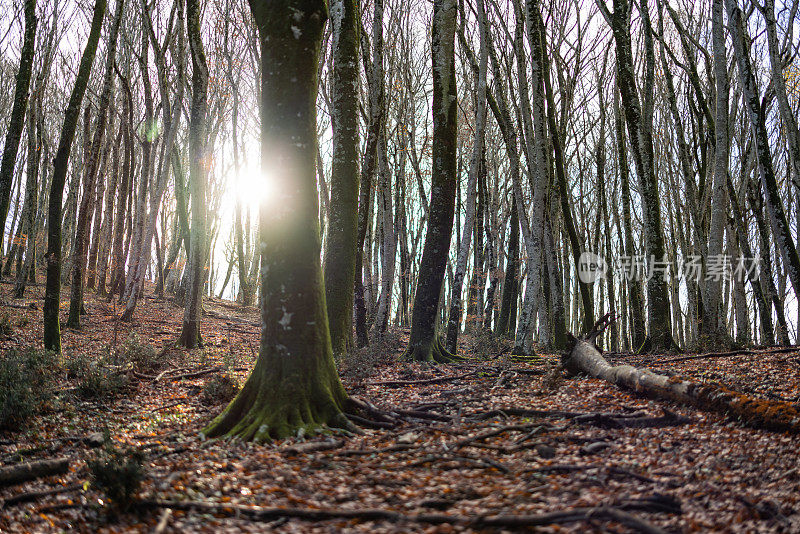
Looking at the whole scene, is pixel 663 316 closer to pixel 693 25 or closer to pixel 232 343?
pixel 232 343

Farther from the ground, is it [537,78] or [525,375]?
[537,78]

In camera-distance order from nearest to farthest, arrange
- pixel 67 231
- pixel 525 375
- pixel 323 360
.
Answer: pixel 323 360
pixel 525 375
pixel 67 231

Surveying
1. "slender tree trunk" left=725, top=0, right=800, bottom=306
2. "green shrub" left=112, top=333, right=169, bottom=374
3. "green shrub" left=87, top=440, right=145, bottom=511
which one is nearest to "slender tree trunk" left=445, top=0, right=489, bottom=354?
"slender tree trunk" left=725, top=0, right=800, bottom=306

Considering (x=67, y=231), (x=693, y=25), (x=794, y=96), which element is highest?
(x=693, y=25)

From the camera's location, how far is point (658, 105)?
17.1m

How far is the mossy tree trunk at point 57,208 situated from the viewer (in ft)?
24.4

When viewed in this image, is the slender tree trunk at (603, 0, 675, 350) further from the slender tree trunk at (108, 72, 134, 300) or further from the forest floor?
the slender tree trunk at (108, 72, 134, 300)

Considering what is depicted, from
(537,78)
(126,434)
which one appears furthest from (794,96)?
(126,434)

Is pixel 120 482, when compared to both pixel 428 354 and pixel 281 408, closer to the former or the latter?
pixel 281 408

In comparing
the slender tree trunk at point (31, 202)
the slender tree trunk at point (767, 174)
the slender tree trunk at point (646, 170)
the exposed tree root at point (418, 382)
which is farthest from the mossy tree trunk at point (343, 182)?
the slender tree trunk at point (31, 202)

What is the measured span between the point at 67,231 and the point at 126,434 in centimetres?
1889

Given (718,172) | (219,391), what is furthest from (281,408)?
(718,172)

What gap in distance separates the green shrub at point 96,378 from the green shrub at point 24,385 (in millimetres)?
267

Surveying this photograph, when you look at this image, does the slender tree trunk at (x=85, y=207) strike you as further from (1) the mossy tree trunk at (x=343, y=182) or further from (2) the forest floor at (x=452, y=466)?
(1) the mossy tree trunk at (x=343, y=182)
